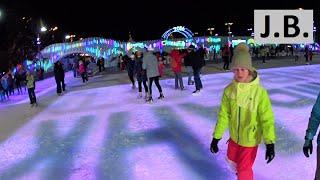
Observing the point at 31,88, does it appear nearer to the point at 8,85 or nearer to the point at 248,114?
the point at 8,85

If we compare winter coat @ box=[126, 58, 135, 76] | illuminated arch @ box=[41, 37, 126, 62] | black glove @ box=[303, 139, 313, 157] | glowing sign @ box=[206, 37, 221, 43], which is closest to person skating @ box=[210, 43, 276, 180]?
black glove @ box=[303, 139, 313, 157]

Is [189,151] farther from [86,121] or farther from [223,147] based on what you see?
[86,121]

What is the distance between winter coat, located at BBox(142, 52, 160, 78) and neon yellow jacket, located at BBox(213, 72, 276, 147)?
810cm

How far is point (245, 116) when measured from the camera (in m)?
3.88

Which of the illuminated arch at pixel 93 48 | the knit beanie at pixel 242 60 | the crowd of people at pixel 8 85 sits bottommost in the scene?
the crowd of people at pixel 8 85

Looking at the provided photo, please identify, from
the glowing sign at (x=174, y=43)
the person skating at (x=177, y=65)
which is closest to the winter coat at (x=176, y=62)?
the person skating at (x=177, y=65)

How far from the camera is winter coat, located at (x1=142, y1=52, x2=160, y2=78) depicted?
39.4 feet

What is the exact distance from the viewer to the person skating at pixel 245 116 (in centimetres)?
384

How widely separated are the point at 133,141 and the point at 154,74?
488 centimetres

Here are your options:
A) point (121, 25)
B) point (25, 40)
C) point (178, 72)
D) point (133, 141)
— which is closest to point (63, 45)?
point (25, 40)

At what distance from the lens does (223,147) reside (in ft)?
21.4

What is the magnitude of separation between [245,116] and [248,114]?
0.03m

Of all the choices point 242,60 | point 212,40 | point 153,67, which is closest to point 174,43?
A: point 212,40

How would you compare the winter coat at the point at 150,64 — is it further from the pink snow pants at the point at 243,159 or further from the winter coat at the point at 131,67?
the pink snow pants at the point at 243,159
